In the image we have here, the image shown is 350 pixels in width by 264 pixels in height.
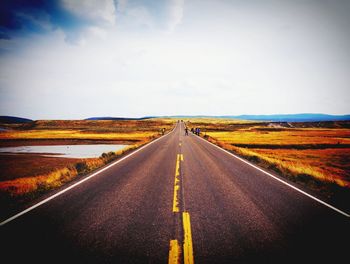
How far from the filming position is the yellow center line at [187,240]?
10.7 ft

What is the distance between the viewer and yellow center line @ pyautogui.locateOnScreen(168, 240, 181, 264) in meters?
3.22

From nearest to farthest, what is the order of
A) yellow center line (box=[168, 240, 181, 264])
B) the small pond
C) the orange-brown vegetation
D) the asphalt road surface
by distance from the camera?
yellow center line (box=[168, 240, 181, 264]) → the asphalt road surface → the orange-brown vegetation → the small pond

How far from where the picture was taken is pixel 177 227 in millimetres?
4250

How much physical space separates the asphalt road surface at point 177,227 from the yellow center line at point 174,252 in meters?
0.01

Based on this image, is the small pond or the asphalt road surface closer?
the asphalt road surface

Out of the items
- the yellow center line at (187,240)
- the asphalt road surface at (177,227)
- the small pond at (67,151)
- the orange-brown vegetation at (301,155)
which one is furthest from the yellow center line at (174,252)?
the small pond at (67,151)

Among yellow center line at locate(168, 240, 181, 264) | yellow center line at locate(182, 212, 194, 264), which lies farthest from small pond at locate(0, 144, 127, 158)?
yellow center line at locate(168, 240, 181, 264)

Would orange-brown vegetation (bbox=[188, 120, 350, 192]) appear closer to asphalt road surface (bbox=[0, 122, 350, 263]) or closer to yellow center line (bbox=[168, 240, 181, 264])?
asphalt road surface (bbox=[0, 122, 350, 263])

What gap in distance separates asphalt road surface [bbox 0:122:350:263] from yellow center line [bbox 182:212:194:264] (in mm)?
19

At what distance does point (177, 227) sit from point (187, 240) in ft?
1.64

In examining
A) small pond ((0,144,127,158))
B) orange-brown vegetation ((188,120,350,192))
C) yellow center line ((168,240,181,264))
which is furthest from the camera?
small pond ((0,144,127,158))

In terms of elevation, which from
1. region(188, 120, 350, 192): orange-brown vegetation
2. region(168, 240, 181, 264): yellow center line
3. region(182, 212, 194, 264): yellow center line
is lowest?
region(188, 120, 350, 192): orange-brown vegetation

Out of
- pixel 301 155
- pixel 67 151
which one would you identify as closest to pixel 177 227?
pixel 301 155

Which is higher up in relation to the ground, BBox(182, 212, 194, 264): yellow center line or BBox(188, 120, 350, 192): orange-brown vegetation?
BBox(182, 212, 194, 264): yellow center line
